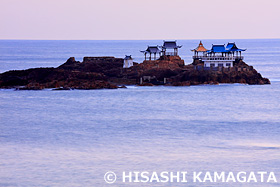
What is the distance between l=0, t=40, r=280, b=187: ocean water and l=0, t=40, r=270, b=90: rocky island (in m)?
4.50

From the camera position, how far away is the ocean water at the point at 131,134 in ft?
110

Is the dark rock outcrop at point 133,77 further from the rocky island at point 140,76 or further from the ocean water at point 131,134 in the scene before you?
the ocean water at point 131,134

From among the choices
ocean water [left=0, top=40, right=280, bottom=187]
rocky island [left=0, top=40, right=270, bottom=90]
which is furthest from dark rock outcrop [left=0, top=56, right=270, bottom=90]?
ocean water [left=0, top=40, right=280, bottom=187]

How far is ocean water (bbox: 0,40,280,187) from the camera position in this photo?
33.5 meters

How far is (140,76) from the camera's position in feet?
287

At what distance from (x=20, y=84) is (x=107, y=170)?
5282cm

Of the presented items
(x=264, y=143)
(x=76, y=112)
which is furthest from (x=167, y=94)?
(x=264, y=143)

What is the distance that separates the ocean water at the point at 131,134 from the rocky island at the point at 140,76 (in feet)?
14.8

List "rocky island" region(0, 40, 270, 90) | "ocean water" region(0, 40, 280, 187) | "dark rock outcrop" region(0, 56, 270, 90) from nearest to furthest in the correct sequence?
"ocean water" region(0, 40, 280, 187) → "dark rock outcrop" region(0, 56, 270, 90) → "rocky island" region(0, 40, 270, 90)

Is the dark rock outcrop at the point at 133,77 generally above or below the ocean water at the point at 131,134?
above

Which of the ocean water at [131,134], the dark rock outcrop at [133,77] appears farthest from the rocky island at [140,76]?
the ocean water at [131,134]

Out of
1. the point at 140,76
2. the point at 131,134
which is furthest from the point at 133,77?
the point at 131,134

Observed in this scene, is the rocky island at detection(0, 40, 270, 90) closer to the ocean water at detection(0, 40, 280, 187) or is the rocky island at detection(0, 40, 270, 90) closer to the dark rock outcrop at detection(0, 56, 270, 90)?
the dark rock outcrop at detection(0, 56, 270, 90)

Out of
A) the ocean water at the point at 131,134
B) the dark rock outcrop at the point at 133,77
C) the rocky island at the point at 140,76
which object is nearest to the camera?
the ocean water at the point at 131,134
